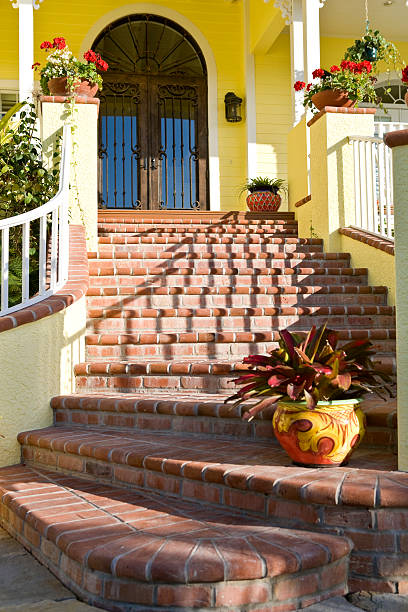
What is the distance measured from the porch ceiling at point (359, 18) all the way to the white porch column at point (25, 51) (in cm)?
373

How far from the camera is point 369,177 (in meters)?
5.55

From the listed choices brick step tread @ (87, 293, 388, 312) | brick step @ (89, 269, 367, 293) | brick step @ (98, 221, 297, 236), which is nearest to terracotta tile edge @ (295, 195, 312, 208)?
brick step @ (98, 221, 297, 236)

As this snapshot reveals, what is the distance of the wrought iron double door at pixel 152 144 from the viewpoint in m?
8.80

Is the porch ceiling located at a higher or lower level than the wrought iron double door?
higher

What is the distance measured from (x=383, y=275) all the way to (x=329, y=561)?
Result: 3.30 m

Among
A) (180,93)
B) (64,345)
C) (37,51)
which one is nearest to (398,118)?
(180,93)

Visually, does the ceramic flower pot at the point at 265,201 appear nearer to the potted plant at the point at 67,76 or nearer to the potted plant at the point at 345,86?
the potted plant at the point at 345,86

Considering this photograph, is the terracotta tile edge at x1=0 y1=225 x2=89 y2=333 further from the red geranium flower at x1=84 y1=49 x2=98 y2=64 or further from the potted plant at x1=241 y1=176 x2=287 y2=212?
the potted plant at x1=241 y1=176 x2=287 y2=212

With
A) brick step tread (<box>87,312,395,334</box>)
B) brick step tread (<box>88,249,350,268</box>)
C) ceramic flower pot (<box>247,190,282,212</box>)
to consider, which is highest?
ceramic flower pot (<box>247,190,282,212</box>)

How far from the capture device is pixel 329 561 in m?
2.02

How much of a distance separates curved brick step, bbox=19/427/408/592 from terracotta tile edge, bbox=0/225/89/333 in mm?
667

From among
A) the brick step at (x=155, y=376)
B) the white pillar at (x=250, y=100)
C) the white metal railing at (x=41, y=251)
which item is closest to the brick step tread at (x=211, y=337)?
the brick step at (x=155, y=376)

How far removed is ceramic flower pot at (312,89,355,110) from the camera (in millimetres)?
5961

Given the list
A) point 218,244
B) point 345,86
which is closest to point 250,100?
point 345,86
